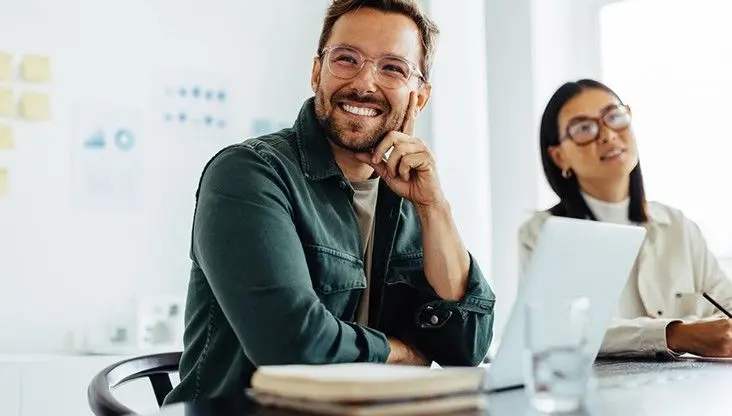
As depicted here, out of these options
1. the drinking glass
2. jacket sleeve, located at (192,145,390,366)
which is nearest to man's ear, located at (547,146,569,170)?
jacket sleeve, located at (192,145,390,366)

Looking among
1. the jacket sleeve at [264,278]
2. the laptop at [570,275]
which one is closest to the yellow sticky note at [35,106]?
the jacket sleeve at [264,278]

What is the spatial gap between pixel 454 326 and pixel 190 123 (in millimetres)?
2109

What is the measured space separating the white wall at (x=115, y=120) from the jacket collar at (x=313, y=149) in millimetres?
1705

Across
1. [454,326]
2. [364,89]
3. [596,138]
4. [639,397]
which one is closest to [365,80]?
[364,89]

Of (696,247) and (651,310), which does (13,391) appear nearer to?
(651,310)

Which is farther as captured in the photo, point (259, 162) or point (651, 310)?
point (651, 310)

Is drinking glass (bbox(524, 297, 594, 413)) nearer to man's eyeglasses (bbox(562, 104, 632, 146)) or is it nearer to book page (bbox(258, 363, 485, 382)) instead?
book page (bbox(258, 363, 485, 382))

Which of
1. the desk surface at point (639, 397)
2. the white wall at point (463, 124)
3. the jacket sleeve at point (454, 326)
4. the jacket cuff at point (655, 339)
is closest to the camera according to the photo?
the desk surface at point (639, 397)

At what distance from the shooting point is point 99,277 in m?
3.22

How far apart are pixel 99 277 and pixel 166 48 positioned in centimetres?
91

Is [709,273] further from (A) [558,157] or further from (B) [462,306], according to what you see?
(B) [462,306]

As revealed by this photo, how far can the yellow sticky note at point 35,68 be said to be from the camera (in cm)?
314

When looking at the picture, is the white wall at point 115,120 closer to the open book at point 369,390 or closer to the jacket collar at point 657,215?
the jacket collar at point 657,215

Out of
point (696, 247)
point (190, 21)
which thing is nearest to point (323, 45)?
point (696, 247)
